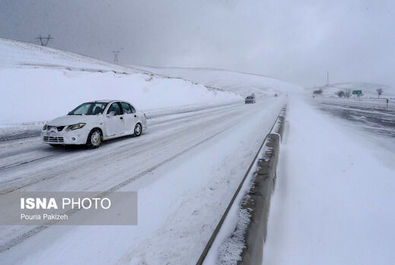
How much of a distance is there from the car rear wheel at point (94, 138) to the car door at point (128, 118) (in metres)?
1.35

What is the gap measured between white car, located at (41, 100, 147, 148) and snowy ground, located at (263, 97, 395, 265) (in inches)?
220

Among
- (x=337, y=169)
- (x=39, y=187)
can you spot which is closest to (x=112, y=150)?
(x=39, y=187)

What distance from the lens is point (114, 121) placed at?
25.7ft

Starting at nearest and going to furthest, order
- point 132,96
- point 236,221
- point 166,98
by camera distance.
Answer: point 236,221 → point 132,96 → point 166,98

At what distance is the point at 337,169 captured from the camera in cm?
543

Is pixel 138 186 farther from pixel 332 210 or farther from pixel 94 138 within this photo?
pixel 94 138

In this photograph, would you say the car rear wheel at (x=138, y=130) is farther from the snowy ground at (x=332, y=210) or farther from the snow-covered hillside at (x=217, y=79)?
the snow-covered hillside at (x=217, y=79)

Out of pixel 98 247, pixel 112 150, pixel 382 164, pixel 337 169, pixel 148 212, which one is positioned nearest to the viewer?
pixel 98 247

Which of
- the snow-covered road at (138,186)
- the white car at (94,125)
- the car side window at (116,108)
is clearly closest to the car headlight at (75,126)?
the white car at (94,125)

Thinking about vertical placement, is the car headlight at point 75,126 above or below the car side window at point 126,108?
below

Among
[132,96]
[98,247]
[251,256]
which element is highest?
[132,96]

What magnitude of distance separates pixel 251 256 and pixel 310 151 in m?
5.87

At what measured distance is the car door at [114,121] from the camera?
24.8 feet

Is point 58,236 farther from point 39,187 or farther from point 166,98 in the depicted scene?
point 166,98
